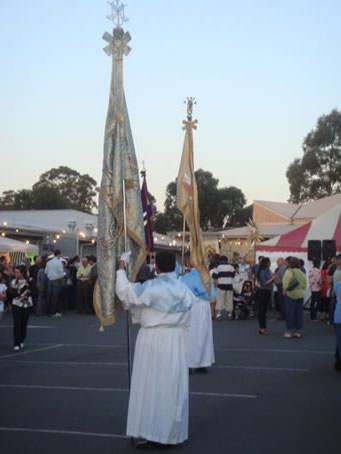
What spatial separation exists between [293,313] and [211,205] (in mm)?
53883

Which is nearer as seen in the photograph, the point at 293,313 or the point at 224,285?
the point at 293,313

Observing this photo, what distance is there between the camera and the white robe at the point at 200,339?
11.7m

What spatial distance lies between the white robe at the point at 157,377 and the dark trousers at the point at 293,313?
9.75 meters

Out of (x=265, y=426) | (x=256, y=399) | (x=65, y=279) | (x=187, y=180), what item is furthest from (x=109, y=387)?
(x=65, y=279)

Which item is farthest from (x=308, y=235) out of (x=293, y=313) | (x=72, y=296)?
(x=293, y=313)

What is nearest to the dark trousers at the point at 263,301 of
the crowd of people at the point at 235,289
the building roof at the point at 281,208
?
the crowd of people at the point at 235,289

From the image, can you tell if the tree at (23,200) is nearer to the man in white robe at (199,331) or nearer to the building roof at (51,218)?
the building roof at (51,218)

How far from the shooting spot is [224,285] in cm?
2167

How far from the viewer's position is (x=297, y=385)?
34.2ft

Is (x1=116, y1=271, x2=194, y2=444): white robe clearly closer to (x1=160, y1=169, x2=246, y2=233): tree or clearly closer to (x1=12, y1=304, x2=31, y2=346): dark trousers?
(x1=12, y1=304, x2=31, y2=346): dark trousers

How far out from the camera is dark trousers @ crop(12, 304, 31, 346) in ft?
48.0

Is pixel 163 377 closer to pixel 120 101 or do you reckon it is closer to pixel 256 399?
pixel 256 399

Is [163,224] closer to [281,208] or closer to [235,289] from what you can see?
[281,208]

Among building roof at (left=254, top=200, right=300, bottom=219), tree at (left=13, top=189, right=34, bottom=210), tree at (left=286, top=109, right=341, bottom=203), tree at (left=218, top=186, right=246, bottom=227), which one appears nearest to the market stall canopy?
building roof at (left=254, top=200, right=300, bottom=219)
